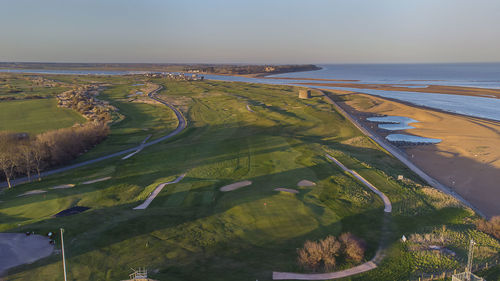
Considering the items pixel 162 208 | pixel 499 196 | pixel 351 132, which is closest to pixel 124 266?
Result: pixel 162 208

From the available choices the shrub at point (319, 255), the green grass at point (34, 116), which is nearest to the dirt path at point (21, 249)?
the shrub at point (319, 255)

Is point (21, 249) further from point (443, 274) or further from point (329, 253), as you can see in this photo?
point (443, 274)

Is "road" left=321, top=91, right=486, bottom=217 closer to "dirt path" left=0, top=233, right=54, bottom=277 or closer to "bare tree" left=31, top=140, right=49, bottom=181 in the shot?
"dirt path" left=0, top=233, right=54, bottom=277

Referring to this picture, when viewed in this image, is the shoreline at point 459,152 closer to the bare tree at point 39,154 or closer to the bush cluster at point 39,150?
the bare tree at point 39,154

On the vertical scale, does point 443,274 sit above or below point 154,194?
below

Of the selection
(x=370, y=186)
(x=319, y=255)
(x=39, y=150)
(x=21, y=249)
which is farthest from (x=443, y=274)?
(x=39, y=150)

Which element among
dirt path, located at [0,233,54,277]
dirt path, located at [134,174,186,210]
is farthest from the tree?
dirt path, located at [0,233,54,277]
